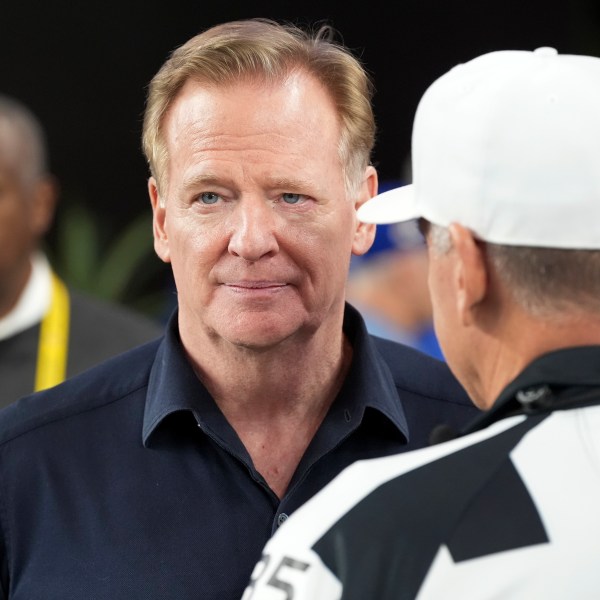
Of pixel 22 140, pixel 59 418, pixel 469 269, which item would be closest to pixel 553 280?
pixel 469 269

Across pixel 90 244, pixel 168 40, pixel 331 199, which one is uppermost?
pixel 331 199

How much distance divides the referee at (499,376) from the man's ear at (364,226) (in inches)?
28.7

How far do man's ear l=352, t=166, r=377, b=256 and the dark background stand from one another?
7.62ft

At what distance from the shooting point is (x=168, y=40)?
4699 millimetres

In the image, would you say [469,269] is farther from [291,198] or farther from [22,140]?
[22,140]

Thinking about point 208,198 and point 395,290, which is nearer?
point 208,198

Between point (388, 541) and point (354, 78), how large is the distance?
116cm

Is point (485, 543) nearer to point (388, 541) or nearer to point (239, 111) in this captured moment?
point (388, 541)

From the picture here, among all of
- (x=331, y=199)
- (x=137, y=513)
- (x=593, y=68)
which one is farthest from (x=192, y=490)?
(x=593, y=68)

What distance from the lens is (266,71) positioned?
86.9 inches

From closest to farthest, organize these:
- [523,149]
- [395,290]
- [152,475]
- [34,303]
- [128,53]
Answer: [523,149] < [152,475] < [34,303] < [395,290] < [128,53]

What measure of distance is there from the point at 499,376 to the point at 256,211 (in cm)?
73

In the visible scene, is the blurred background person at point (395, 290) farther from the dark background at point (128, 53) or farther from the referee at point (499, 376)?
the referee at point (499, 376)

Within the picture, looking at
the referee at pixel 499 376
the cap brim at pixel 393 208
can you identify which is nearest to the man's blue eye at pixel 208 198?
the cap brim at pixel 393 208
